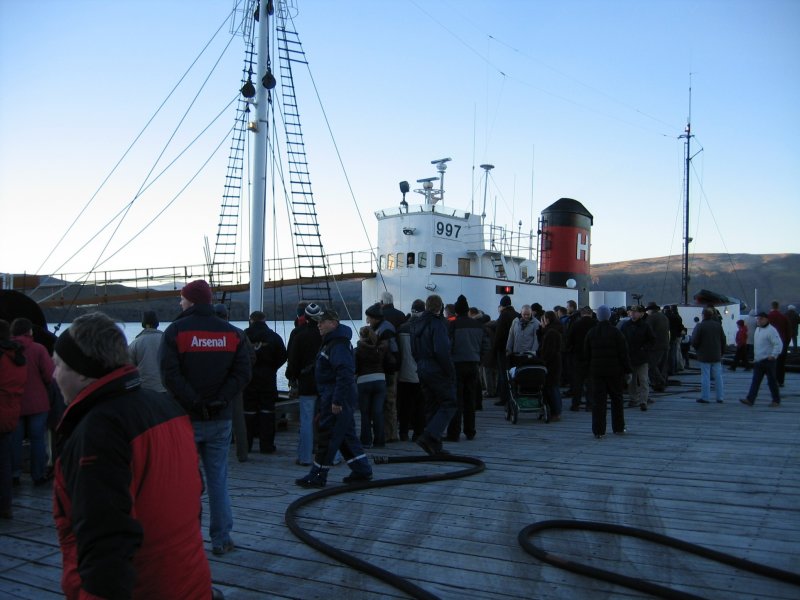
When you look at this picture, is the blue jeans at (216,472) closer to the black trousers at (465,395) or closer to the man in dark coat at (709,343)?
the black trousers at (465,395)

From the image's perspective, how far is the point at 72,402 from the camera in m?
2.20

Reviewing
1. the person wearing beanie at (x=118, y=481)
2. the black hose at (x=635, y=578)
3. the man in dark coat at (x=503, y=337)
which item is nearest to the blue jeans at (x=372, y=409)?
the man in dark coat at (x=503, y=337)

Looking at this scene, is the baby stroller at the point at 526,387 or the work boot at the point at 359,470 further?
the baby stroller at the point at 526,387

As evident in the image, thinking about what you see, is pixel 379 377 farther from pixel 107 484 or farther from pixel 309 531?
pixel 107 484

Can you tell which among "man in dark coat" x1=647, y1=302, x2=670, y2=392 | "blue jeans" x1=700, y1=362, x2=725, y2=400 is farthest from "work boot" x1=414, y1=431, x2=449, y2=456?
"blue jeans" x1=700, y1=362, x2=725, y2=400

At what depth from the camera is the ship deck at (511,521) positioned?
4027 millimetres

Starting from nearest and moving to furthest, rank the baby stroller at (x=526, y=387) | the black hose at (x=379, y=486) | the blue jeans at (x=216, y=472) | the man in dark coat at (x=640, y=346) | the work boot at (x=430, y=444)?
the black hose at (x=379, y=486), the blue jeans at (x=216, y=472), the work boot at (x=430, y=444), the baby stroller at (x=526, y=387), the man in dark coat at (x=640, y=346)

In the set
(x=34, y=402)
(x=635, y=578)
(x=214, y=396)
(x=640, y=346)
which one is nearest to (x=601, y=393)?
(x=640, y=346)

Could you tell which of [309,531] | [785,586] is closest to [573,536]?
[785,586]

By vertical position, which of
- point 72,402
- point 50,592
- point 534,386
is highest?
point 72,402

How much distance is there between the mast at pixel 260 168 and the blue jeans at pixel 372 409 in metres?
4.26

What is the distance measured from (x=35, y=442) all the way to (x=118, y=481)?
5.28 m

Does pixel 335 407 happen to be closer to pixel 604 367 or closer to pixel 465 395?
pixel 465 395

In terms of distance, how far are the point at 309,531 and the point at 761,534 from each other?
333cm
